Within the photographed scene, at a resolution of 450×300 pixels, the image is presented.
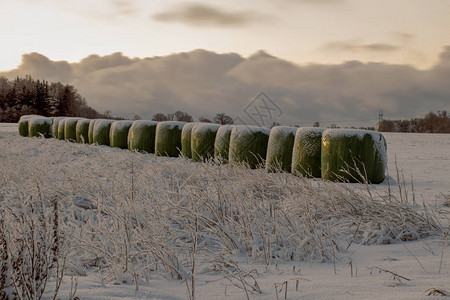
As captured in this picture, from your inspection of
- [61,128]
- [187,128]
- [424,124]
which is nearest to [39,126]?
[61,128]

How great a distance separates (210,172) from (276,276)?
2.37 meters

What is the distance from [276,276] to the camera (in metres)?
2.60

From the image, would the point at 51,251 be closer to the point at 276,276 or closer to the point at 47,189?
the point at 276,276

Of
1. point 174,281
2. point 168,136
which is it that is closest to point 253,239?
point 174,281

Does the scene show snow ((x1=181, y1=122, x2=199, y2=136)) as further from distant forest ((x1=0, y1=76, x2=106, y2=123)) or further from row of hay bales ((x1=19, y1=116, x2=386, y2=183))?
distant forest ((x1=0, y1=76, x2=106, y2=123))

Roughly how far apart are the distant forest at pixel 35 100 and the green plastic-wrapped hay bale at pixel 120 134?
33.9 meters

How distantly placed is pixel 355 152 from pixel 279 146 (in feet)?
5.43

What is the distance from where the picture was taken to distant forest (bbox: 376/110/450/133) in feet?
128

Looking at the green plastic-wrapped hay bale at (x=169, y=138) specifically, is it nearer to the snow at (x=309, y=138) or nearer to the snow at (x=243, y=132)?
the snow at (x=243, y=132)

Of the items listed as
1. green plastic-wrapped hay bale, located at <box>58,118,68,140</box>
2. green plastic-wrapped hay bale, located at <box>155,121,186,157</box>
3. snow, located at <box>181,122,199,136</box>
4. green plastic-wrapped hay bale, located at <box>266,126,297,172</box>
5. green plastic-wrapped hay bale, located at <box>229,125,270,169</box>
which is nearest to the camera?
green plastic-wrapped hay bale, located at <box>266,126,297,172</box>

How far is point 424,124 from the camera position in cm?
4212

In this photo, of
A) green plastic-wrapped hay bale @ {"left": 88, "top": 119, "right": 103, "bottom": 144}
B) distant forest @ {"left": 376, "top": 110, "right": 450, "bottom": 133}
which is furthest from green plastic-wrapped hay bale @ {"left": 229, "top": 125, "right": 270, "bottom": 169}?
distant forest @ {"left": 376, "top": 110, "right": 450, "bottom": 133}

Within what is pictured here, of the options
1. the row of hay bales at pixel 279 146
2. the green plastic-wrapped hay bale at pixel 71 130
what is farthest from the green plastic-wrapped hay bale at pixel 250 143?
the green plastic-wrapped hay bale at pixel 71 130

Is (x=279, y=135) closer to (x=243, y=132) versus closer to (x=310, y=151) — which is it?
(x=310, y=151)
